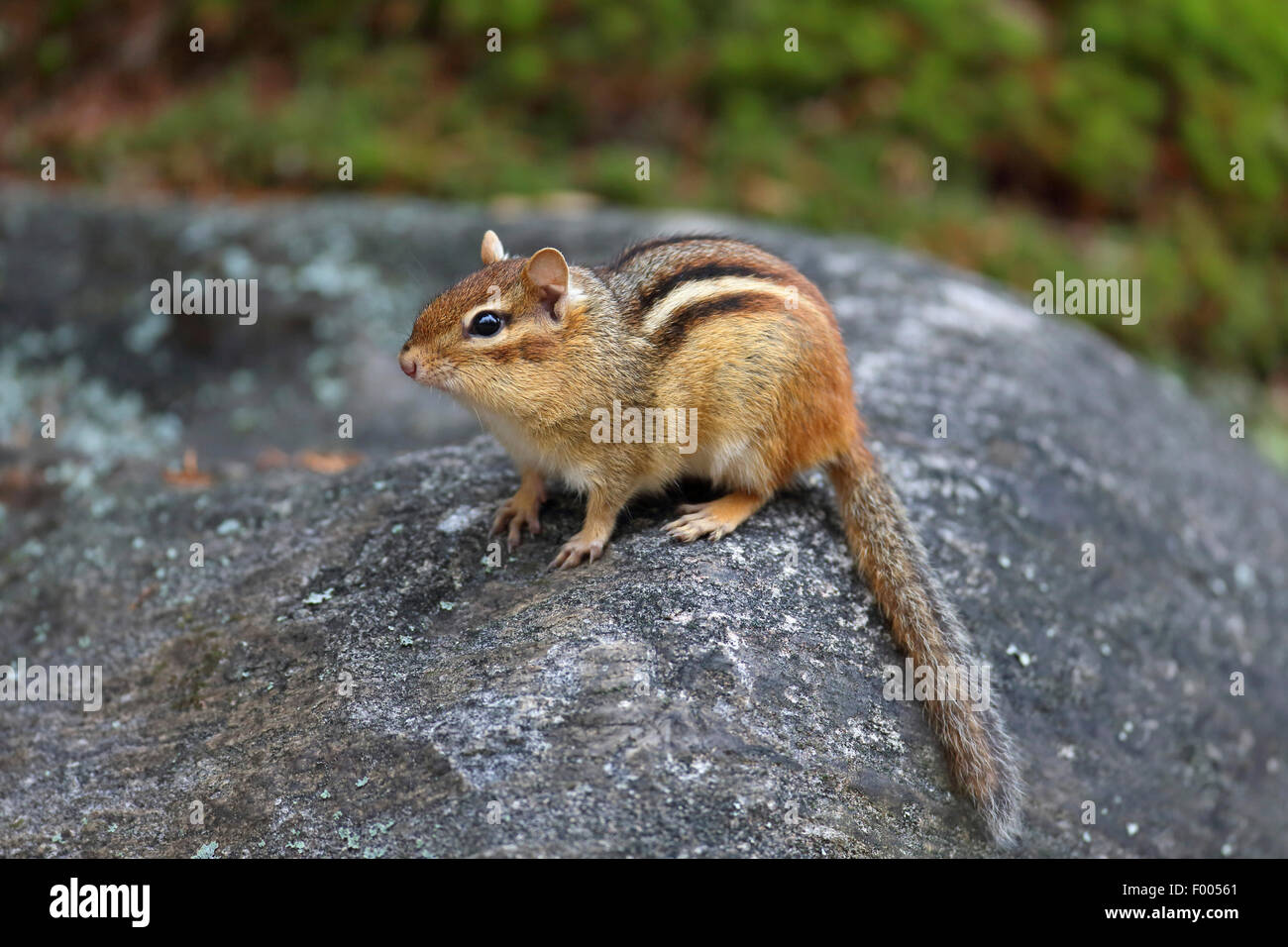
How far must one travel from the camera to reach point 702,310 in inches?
163

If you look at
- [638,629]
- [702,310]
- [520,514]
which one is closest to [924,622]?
[638,629]

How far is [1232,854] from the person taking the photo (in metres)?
4.59

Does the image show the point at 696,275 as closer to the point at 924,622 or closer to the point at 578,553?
the point at 578,553

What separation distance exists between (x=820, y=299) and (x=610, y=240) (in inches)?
121

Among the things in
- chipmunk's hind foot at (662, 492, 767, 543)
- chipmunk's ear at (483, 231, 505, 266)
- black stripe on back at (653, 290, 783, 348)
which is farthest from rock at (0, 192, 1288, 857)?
black stripe on back at (653, 290, 783, 348)

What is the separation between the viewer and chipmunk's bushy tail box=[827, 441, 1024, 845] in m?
3.61

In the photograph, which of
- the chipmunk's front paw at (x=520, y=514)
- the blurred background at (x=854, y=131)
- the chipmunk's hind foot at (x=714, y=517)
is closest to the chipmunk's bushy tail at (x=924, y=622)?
the chipmunk's hind foot at (x=714, y=517)

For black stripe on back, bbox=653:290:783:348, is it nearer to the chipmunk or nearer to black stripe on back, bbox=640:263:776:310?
the chipmunk

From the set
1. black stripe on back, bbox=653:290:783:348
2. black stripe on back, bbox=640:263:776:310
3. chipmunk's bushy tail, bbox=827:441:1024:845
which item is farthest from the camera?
black stripe on back, bbox=640:263:776:310

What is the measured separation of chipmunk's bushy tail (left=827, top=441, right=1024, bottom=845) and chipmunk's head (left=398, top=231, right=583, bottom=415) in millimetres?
1122

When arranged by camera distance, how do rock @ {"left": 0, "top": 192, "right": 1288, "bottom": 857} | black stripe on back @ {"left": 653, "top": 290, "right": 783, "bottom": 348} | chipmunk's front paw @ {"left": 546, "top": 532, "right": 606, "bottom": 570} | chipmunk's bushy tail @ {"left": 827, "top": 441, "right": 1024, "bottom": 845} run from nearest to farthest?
rock @ {"left": 0, "top": 192, "right": 1288, "bottom": 857}
chipmunk's bushy tail @ {"left": 827, "top": 441, "right": 1024, "bottom": 845}
chipmunk's front paw @ {"left": 546, "top": 532, "right": 606, "bottom": 570}
black stripe on back @ {"left": 653, "top": 290, "right": 783, "bottom": 348}

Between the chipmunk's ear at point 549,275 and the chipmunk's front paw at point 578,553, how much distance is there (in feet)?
2.72

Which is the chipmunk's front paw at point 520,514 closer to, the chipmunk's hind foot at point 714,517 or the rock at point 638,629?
the rock at point 638,629

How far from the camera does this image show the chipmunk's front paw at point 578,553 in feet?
13.0
